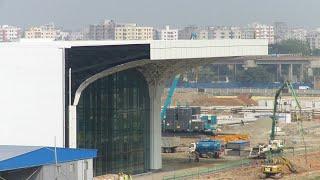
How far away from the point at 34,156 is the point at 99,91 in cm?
935

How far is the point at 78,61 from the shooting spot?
35938 millimetres

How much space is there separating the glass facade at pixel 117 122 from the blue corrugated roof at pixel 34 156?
21.1ft

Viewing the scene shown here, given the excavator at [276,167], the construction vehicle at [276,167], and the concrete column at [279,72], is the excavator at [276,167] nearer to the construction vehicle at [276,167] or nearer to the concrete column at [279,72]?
the construction vehicle at [276,167]

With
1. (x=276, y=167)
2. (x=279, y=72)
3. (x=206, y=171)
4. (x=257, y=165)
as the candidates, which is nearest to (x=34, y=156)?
(x=206, y=171)

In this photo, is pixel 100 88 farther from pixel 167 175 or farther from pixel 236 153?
pixel 236 153

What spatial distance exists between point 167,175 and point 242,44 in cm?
613

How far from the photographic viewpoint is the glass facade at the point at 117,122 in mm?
38500

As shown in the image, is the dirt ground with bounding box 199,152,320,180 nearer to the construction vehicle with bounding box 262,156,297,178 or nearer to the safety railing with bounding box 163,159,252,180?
the construction vehicle with bounding box 262,156,297,178

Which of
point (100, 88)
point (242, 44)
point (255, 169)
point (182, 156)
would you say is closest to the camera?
point (100, 88)

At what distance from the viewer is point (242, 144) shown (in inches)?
2186

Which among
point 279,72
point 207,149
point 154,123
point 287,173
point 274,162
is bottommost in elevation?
point 287,173

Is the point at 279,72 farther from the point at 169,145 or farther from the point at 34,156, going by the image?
the point at 34,156

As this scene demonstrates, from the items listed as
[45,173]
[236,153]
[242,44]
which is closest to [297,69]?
[236,153]

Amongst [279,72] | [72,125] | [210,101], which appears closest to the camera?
[72,125]
